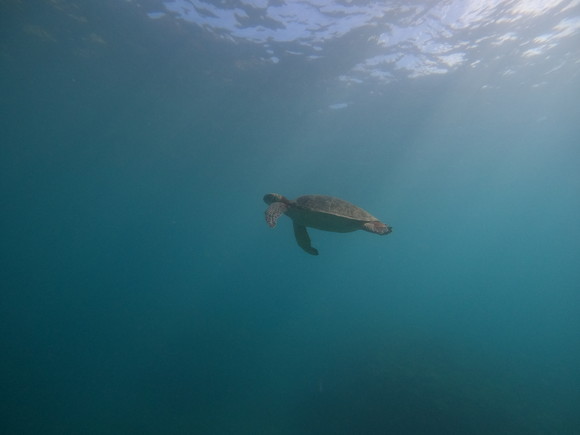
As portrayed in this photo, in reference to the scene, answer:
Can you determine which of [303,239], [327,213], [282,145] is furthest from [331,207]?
[282,145]

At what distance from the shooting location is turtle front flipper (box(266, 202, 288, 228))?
581 centimetres

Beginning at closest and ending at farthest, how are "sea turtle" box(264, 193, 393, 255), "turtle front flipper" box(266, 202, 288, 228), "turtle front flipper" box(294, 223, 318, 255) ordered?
"turtle front flipper" box(266, 202, 288, 228)
"sea turtle" box(264, 193, 393, 255)
"turtle front flipper" box(294, 223, 318, 255)

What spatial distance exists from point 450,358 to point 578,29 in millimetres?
18599

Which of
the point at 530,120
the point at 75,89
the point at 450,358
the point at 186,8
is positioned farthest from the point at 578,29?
the point at 75,89

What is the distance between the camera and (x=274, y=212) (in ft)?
20.5

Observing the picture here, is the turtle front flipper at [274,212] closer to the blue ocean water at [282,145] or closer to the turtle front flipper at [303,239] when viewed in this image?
the turtle front flipper at [303,239]

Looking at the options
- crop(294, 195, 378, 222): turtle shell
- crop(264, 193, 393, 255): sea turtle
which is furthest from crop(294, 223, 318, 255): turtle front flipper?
crop(294, 195, 378, 222): turtle shell

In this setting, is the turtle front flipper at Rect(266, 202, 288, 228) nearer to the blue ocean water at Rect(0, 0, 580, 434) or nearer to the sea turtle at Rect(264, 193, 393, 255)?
the sea turtle at Rect(264, 193, 393, 255)

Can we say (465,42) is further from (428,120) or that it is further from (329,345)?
(329,345)

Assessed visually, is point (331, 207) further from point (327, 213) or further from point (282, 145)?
point (282, 145)

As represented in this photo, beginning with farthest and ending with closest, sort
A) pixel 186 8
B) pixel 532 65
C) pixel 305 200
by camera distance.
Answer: pixel 532 65
pixel 186 8
pixel 305 200

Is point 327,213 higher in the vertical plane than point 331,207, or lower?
lower

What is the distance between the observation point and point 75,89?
74.9ft

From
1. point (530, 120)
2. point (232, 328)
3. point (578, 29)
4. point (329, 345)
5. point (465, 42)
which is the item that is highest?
point (530, 120)
